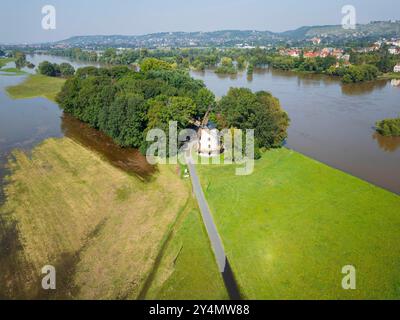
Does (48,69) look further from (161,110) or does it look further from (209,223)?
(209,223)

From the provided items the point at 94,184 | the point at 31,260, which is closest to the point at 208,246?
the point at 31,260

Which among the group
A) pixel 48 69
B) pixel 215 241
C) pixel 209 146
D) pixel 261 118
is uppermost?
pixel 48 69

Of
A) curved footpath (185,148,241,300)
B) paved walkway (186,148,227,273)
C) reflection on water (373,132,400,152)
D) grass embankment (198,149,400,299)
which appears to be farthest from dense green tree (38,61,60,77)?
reflection on water (373,132,400,152)

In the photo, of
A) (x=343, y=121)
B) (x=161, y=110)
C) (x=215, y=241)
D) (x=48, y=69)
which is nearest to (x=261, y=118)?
(x=161, y=110)

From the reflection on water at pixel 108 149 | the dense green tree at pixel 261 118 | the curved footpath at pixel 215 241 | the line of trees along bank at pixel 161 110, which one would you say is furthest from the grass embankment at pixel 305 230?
the line of trees along bank at pixel 161 110

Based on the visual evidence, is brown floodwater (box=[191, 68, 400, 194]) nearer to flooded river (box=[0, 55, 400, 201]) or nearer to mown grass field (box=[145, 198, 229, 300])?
flooded river (box=[0, 55, 400, 201])
